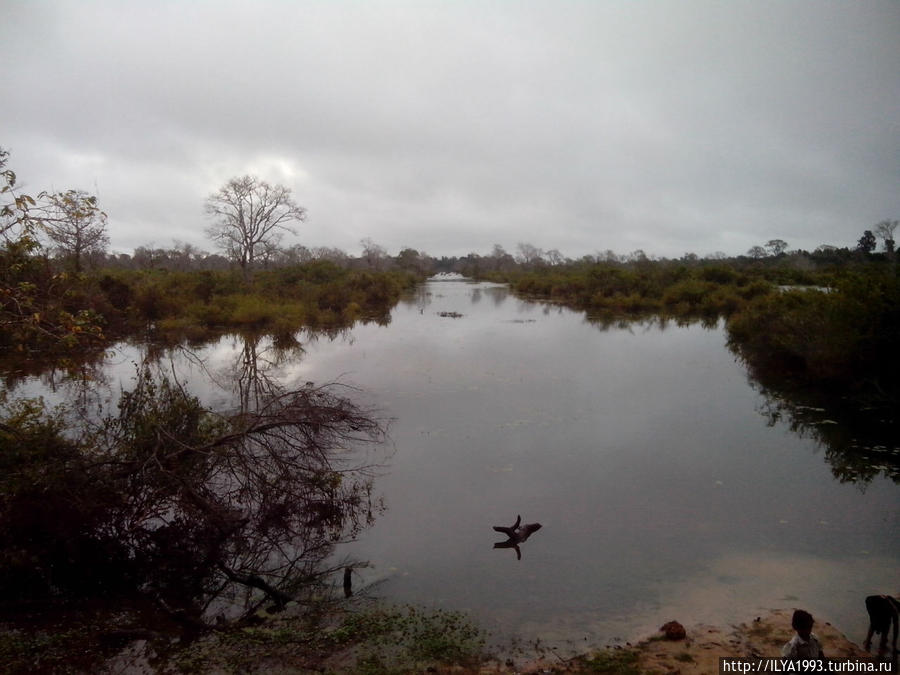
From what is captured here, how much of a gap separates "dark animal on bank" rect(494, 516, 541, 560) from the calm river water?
4.2 inches

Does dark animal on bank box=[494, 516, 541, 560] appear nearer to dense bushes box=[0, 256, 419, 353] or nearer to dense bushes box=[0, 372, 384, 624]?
dense bushes box=[0, 372, 384, 624]

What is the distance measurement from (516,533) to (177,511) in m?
3.82

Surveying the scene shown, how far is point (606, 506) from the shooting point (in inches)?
289

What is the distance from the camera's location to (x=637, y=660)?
4.11m

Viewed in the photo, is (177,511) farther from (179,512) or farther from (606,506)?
(606,506)

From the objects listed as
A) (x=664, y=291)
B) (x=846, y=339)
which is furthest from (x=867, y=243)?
(x=846, y=339)

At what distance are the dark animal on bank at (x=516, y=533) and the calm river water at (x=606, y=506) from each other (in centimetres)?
11

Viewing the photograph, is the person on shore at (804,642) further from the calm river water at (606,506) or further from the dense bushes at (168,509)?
the dense bushes at (168,509)

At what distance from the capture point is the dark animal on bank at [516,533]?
6.22 m

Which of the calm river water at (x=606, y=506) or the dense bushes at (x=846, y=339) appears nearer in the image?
the calm river water at (x=606, y=506)

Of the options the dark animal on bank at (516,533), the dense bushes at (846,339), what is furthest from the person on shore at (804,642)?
the dense bushes at (846,339)

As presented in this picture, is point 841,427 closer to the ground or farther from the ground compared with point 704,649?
farther from the ground

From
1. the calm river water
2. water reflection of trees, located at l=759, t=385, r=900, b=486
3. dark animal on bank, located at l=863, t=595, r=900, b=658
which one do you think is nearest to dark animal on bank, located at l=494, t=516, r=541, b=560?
the calm river water

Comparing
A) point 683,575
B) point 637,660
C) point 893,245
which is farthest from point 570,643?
point 893,245
